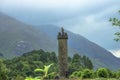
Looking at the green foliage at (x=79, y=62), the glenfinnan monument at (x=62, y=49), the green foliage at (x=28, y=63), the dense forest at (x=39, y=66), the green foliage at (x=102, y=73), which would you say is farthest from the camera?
the green foliage at (x=79, y=62)

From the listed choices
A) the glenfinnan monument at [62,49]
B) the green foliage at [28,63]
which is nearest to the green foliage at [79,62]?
the green foliage at [28,63]

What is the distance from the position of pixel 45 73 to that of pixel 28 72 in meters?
114

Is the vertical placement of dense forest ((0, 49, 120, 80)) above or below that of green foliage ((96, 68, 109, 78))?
above

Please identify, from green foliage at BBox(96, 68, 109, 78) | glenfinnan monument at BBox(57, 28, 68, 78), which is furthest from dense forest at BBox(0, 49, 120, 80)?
glenfinnan monument at BBox(57, 28, 68, 78)

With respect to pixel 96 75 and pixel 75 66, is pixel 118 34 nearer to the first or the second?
pixel 96 75

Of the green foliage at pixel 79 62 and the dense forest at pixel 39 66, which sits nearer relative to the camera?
the dense forest at pixel 39 66

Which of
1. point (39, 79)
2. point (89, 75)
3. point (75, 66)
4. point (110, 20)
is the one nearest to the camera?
point (39, 79)

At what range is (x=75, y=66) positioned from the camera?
417 ft

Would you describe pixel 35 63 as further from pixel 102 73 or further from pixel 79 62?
pixel 102 73

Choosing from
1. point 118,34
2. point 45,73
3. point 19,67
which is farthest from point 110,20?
point 19,67

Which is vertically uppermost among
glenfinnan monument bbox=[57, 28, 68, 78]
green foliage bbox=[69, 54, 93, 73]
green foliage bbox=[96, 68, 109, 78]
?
green foliage bbox=[69, 54, 93, 73]

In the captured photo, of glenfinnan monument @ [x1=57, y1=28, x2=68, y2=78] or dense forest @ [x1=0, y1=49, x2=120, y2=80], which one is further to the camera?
glenfinnan monument @ [x1=57, y1=28, x2=68, y2=78]

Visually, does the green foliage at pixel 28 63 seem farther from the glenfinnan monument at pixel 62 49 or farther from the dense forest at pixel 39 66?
the glenfinnan monument at pixel 62 49

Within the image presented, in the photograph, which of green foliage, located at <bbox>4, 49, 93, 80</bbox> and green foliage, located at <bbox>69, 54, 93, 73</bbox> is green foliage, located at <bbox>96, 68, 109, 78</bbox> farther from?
green foliage, located at <bbox>69, 54, 93, 73</bbox>
